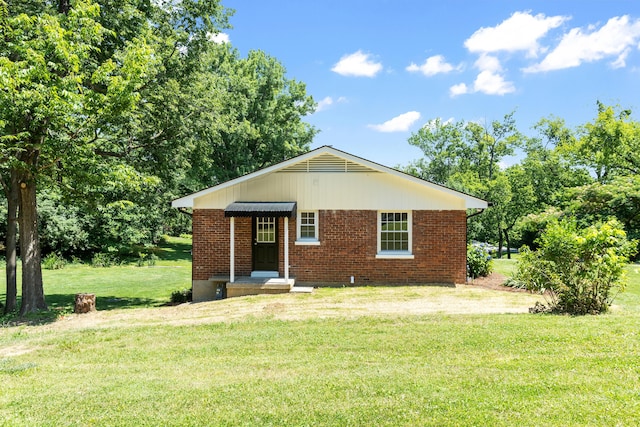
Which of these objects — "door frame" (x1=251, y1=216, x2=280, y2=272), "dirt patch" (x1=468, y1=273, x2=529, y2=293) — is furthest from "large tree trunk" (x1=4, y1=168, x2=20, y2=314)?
"dirt patch" (x1=468, y1=273, x2=529, y2=293)

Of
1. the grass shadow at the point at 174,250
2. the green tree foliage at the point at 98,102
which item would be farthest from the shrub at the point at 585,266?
the grass shadow at the point at 174,250

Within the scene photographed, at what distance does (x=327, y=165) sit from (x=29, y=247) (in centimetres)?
915

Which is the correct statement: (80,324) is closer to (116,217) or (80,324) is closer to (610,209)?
(116,217)

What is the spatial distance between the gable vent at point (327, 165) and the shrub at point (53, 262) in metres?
18.7

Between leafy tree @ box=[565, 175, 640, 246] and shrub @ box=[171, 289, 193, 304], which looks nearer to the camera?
shrub @ box=[171, 289, 193, 304]

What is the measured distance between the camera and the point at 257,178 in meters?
14.8

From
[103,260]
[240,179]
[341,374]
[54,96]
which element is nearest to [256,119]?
[103,260]

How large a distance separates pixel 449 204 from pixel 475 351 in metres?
8.50

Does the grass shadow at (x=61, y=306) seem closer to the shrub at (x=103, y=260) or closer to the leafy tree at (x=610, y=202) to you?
the shrub at (x=103, y=260)

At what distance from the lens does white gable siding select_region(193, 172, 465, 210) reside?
14.5 meters

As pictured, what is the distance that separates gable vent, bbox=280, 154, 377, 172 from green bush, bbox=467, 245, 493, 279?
5.59 metres

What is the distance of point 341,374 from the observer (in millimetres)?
5723

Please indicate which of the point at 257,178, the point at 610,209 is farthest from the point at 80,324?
the point at 610,209

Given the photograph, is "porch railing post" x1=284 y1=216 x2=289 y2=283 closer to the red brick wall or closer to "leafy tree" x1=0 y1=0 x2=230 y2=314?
the red brick wall
